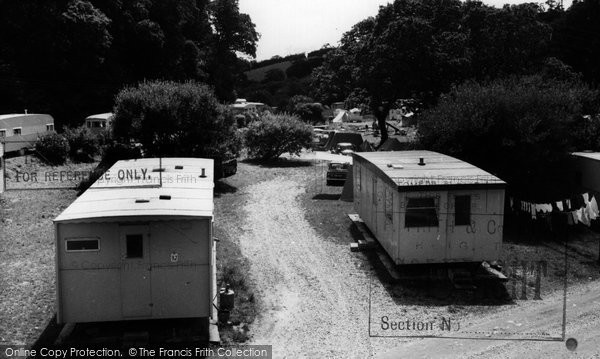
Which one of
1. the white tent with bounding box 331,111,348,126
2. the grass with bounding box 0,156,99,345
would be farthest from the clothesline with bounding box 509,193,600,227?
the white tent with bounding box 331,111,348,126

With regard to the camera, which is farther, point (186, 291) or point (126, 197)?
point (126, 197)

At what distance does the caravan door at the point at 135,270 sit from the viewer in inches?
457

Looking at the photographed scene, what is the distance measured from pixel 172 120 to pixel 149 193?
13.4 m

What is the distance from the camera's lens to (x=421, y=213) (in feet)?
50.8

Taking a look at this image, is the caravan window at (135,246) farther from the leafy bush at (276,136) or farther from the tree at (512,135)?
the leafy bush at (276,136)

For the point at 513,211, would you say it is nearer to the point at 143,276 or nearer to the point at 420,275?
the point at 420,275

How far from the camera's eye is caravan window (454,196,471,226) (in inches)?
614

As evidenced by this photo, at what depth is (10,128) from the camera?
3114 cm

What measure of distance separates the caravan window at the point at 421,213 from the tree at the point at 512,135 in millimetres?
7581

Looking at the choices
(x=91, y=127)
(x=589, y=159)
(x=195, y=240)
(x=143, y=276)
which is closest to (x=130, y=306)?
(x=143, y=276)

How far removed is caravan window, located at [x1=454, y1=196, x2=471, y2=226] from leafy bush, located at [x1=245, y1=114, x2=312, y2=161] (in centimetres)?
2133

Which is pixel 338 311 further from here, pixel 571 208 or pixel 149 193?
pixel 571 208

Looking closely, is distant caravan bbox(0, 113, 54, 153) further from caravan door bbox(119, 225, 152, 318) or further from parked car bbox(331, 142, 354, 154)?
caravan door bbox(119, 225, 152, 318)

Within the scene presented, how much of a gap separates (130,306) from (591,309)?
10633 mm
